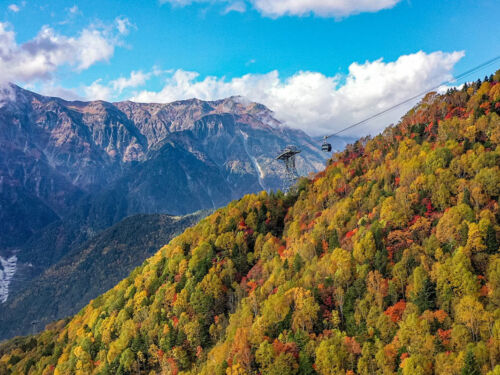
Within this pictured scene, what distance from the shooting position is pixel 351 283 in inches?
5133

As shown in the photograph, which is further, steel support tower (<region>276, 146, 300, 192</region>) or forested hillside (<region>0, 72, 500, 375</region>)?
steel support tower (<region>276, 146, 300, 192</region>)

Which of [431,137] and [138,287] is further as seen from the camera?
[138,287]

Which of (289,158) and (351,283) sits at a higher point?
(289,158)

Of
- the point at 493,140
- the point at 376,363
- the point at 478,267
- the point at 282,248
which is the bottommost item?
the point at 376,363

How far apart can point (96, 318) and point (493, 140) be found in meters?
176

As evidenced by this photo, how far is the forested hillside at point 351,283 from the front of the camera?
104750mm

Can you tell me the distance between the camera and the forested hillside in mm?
104750

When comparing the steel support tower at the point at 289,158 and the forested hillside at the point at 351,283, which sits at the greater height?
the steel support tower at the point at 289,158

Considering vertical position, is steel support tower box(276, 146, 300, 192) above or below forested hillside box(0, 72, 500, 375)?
above

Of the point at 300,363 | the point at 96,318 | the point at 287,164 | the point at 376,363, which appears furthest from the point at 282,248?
the point at 96,318

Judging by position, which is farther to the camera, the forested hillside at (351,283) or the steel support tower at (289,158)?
the steel support tower at (289,158)

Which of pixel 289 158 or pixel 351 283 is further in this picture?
pixel 289 158

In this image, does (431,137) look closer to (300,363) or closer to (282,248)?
(282,248)

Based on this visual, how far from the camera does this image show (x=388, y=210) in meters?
142
